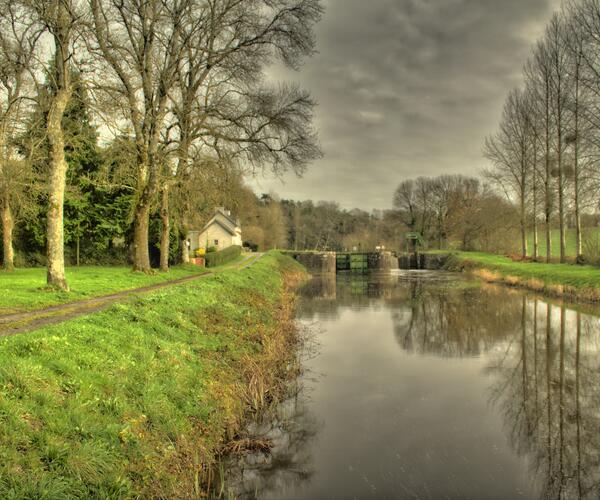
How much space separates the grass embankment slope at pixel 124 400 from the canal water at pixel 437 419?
2.88ft

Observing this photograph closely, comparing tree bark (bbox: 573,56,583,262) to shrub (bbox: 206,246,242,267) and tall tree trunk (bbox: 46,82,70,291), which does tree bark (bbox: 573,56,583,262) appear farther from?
tall tree trunk (bbox: 46,82,70,291)

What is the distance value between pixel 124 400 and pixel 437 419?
554 cm

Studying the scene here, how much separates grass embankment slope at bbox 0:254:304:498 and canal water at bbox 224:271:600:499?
879 millimetres

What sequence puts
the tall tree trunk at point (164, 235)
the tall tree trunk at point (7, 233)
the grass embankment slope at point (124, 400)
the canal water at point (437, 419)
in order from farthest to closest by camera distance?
the tall tree trunk at point (164, 235) < the tall tree trunk at point (7, 233) < the canal water at point (437, 419) < the grass embankment slope at point (124, 400)

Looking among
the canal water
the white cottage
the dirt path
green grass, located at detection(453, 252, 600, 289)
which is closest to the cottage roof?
the white cottage

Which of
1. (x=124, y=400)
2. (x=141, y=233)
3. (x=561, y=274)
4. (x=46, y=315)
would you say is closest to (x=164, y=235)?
(x=141, y=233)

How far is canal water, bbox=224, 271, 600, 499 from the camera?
18.7 ft

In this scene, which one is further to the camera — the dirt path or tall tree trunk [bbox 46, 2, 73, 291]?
tall tree trunk [bbox 46, 2, 73, 291]

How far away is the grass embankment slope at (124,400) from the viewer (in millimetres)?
3959

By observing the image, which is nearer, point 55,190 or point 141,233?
point 55,190

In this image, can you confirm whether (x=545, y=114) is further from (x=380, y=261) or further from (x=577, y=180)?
(x=380, y=261)

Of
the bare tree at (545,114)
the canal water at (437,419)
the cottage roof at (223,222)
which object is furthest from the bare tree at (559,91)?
the cottage roof at (223,222)

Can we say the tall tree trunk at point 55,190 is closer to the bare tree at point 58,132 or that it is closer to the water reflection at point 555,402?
the bare tree at point 58,132

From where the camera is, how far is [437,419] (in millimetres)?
7805
